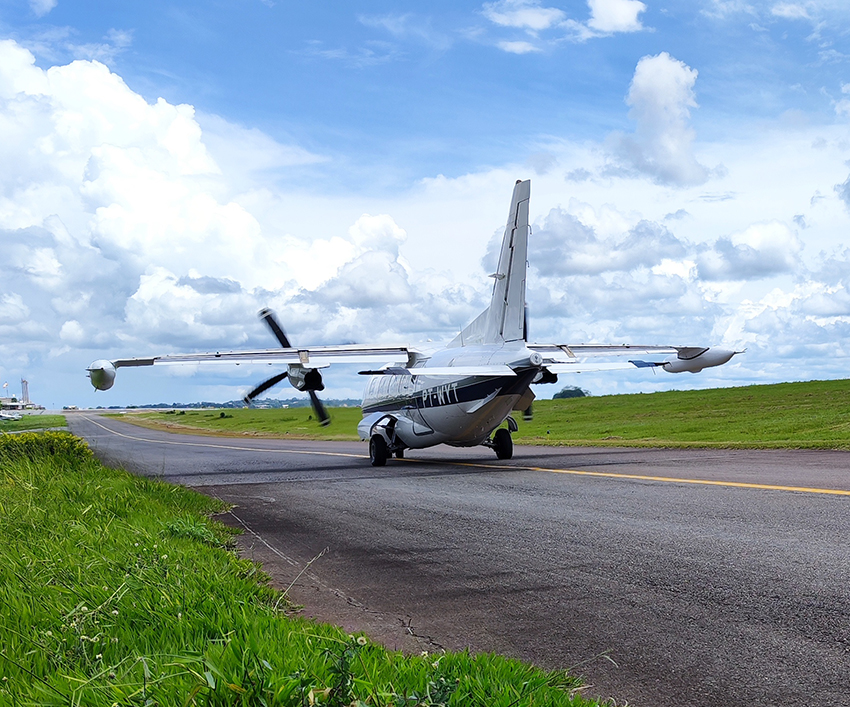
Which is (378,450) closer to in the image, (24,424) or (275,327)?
(275,327)

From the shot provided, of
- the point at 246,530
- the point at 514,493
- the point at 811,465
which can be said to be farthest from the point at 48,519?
the point at 811,465

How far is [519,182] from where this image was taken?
1992 centimetres

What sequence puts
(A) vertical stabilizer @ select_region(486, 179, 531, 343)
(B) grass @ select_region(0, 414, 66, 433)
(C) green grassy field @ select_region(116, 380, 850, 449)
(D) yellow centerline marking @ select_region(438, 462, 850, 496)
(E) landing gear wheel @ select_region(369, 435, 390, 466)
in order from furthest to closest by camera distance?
(B) grass @ select_region(0, 414, 66, 433), (C) green grassy field @ select_region(116, 380, 850, 449), (E) landing gear wheel @ select_region(369, 435, 390, 466), (A) vertical stabilizer @ select_region(486, 179, 531, 343), (D) yellow centerline marking @ select_region(438, 462, 850, 496)

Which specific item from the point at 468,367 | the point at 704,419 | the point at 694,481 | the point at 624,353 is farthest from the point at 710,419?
the point at 694,481

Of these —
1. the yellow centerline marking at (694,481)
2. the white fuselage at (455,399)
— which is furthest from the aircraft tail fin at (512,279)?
the yellow centerline marking at (694,481)

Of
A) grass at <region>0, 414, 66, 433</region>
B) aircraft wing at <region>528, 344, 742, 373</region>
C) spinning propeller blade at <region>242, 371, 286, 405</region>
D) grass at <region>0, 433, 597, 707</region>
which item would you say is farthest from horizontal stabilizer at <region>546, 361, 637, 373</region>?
grass at <region>0, 414, 66, 433</region>

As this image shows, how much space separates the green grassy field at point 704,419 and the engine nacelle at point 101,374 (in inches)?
593

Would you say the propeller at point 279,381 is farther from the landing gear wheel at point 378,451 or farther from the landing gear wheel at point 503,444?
the landing gear wheel at point 503,444

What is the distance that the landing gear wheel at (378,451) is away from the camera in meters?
21.8

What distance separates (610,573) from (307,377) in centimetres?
1497

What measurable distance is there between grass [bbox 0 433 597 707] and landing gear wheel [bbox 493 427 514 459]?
14.2m

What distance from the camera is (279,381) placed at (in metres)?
22.1

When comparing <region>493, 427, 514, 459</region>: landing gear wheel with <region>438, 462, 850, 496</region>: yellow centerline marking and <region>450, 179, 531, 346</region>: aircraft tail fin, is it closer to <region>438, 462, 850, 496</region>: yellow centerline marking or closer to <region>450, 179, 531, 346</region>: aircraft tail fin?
<region>450, 179, 531, 346</region>: aircraft tail fin

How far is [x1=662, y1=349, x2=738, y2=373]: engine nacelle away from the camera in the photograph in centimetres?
2245
